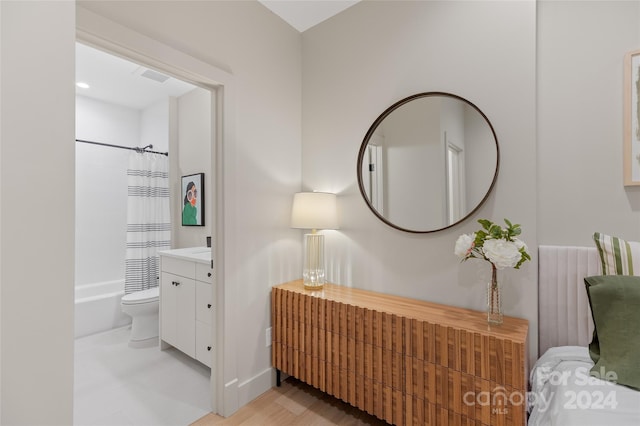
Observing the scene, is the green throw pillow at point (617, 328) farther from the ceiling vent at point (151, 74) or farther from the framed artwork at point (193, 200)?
the ceiling vent at point (151, 74)

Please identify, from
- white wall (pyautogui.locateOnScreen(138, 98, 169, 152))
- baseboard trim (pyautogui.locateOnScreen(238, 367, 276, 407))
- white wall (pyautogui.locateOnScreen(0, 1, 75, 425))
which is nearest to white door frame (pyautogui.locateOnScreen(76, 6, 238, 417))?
baseboard trim (pyautogui.locateOnScreen(238, 367, 276, 407))

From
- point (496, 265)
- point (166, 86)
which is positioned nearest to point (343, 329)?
point (496, 265)

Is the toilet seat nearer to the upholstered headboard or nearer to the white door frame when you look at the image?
the white door frame

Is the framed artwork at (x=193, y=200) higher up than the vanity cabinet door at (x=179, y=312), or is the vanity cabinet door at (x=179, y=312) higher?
the framed artwork at (x=193, y=200)

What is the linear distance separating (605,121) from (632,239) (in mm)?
565

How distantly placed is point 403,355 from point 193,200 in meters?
2.76

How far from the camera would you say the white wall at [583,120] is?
1404mm

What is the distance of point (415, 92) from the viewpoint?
191 centimetres

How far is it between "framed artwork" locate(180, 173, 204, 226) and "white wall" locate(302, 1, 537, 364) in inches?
57.2

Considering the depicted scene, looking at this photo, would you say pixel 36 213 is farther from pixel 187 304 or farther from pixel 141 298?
pixel 141 298

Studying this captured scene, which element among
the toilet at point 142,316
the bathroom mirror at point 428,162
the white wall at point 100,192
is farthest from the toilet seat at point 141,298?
the bathroom mirror at point 428,162

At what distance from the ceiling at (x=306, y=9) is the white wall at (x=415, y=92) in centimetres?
6

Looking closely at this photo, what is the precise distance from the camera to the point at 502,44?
5.29 feet

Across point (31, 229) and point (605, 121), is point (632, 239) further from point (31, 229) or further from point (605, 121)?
point (31, 229)
